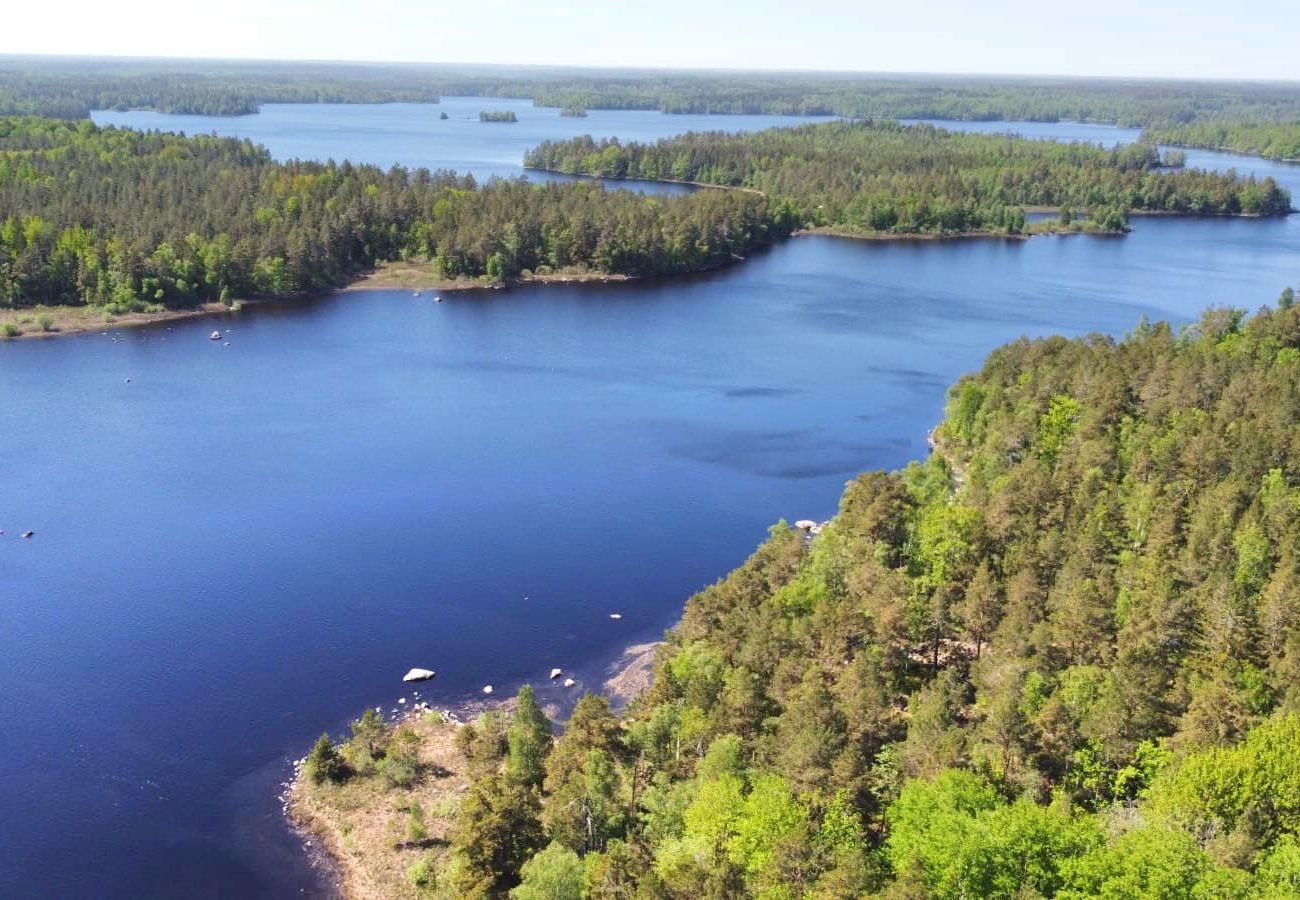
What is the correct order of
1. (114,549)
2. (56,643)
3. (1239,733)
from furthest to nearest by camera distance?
(114,549), (56,643), (1239,733)

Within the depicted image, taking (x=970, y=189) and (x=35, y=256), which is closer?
(x=35, y=256)

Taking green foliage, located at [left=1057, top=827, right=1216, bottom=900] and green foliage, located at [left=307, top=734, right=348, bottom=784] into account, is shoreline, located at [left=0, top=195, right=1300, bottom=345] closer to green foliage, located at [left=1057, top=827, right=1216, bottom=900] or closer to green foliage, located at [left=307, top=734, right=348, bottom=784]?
green foliage, located at [left=307, top=734, right=348, bottom=784]

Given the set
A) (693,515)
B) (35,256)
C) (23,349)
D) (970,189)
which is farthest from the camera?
(970,189)

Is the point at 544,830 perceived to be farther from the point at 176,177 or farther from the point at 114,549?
the point at 176,177

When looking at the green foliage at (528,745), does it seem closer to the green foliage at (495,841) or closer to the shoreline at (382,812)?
the green foliage at (495,841)

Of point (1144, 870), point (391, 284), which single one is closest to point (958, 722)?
point (1144, 870)

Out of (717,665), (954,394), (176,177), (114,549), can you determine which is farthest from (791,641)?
(176,177)

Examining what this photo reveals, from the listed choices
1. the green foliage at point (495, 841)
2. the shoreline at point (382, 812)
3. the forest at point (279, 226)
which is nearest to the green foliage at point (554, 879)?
the green foliage at point (495, 841)
